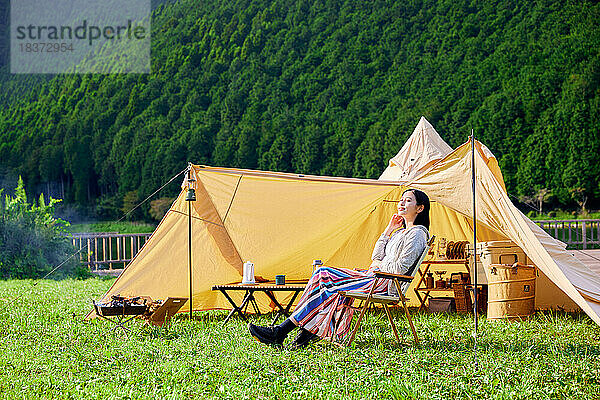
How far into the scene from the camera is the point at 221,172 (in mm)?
5789

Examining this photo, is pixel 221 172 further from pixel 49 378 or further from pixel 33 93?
pixel 33 93

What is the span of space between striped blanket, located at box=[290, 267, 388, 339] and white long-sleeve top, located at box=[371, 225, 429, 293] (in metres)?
0.12

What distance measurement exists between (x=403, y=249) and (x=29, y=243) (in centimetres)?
818

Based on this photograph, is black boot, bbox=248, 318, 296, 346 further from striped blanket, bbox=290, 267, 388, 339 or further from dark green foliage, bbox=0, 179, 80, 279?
dark green foliage, bbox=0, 179, 80, 279

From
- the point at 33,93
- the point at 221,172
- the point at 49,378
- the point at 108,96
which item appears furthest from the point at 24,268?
the point at 33,93

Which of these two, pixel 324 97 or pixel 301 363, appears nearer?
pixel 301 363

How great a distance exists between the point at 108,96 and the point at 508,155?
18951mm

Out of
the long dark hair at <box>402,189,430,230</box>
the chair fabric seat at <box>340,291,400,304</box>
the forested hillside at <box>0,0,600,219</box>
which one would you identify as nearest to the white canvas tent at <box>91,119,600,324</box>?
the long dark hair at <box>402,189,430,230</box>

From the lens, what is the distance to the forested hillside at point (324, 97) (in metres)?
18.8

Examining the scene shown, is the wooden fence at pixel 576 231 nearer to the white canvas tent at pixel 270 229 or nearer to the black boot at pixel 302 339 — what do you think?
the white canvas tent at pixel 270 229

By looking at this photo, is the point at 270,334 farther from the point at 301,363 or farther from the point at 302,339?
the point at 301,363

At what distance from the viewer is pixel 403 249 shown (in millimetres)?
4461

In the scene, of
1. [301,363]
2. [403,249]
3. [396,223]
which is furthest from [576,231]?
[301,363]

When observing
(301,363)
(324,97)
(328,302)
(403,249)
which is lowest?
(301,363)
